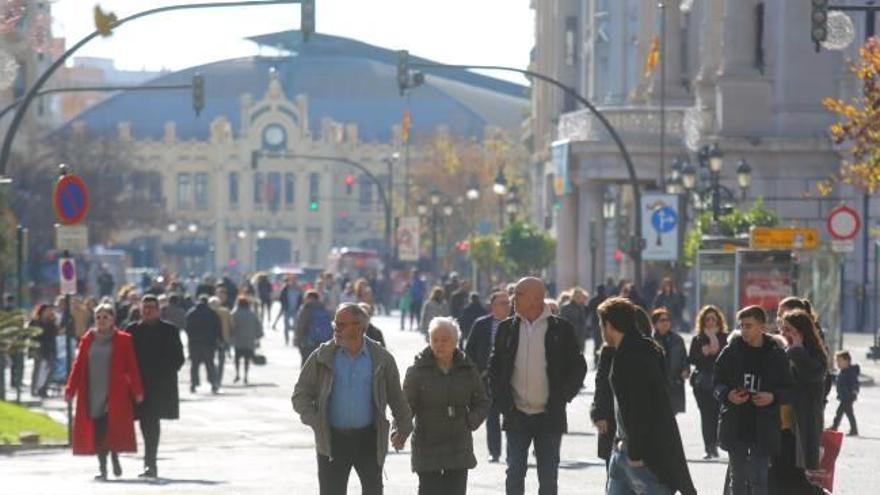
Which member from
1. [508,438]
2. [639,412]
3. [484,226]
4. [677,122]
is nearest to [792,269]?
[508,438]

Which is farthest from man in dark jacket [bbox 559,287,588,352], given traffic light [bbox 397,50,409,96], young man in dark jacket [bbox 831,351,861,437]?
traffic light [bbox 397,50,409,96]

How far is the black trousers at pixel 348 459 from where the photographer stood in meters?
17.1

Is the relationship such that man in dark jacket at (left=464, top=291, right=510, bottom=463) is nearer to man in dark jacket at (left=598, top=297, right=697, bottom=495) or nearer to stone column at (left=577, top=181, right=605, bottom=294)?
man in dark jacket at (left=598, top=297, right=697, bottom=495)

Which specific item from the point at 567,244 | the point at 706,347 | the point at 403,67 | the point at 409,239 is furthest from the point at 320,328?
the point at 409,239

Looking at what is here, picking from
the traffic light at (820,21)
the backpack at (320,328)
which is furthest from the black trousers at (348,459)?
the traffic light at (820,21)

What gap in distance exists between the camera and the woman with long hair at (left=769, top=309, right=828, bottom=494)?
1808cm

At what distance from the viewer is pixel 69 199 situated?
3288 cm

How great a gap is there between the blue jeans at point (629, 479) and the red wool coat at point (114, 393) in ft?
30.8

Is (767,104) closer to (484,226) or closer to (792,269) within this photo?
(792,269)

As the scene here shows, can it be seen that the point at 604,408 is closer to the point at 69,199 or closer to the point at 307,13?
the point at 69,199

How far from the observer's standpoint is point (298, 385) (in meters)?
17.0

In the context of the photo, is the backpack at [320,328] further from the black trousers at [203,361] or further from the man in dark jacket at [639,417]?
the man in dark jacket at [639,417]

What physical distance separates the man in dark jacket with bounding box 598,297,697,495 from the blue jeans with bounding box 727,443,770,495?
6.34 feet

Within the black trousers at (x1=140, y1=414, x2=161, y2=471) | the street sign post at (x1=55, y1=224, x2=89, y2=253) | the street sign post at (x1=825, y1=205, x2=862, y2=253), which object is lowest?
the black trousers at (x1=140, y1=414, x2=161, y2=471)
